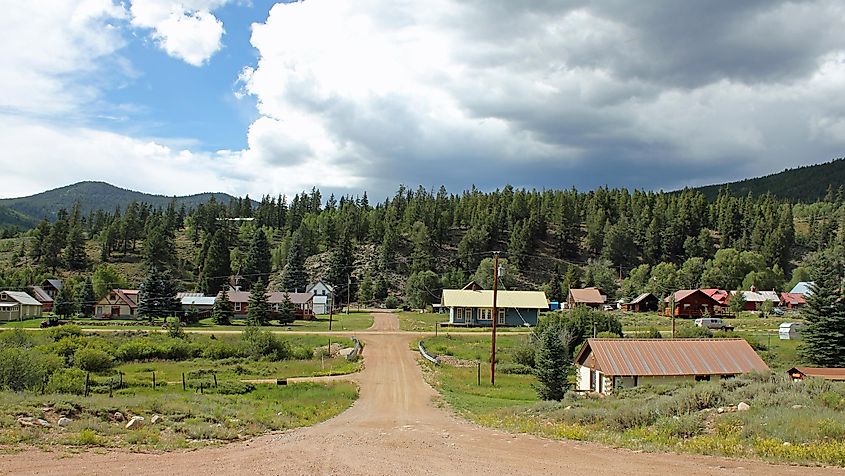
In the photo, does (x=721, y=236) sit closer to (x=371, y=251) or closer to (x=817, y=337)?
(x=371, y=251)

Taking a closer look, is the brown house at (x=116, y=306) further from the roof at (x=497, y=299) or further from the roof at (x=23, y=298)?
the roof at (x=497, y=299)

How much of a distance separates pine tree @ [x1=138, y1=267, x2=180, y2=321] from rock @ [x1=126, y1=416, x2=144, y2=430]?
7052cm

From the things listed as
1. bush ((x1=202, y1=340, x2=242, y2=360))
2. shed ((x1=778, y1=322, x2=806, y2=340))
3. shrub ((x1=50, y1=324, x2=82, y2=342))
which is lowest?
bush ((x1=202, y1=340, x2=242, y2=360))

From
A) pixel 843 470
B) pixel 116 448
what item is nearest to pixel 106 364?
pixel 116 448

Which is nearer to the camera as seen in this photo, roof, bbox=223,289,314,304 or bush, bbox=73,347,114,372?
bush, bbox=73,347,114,372

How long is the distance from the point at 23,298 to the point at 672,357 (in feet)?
305

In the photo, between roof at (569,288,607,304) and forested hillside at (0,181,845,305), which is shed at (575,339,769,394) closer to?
roof at (569,288,607,304)

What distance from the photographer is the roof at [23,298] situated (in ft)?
291

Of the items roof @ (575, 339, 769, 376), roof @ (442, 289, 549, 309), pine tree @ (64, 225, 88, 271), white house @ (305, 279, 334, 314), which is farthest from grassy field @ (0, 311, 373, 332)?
pine tree @ (64, 225, 88, 271)

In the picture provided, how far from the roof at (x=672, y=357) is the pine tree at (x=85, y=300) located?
8145 centimetres

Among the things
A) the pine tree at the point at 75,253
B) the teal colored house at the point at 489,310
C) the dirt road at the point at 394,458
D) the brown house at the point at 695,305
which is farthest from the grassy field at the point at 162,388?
the pine tree at the point at 75,253

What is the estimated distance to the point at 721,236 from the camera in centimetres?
14625

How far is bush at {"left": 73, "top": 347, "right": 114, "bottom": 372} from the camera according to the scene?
139ft

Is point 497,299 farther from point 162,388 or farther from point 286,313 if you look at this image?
point 162,388
